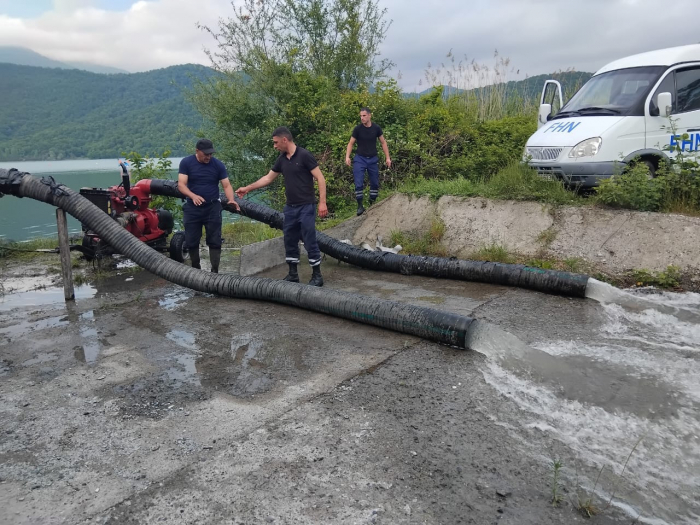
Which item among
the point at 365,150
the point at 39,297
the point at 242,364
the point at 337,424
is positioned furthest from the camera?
the point at 365,150

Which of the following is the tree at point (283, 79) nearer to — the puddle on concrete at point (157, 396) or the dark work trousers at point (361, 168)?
the dark work trousers at point (361, 168)

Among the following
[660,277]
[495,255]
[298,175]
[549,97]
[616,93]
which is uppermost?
[549,97]

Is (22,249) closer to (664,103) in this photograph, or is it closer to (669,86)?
(664,103)

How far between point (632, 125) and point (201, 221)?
674cm

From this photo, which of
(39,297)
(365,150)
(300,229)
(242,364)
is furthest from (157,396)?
(365,150)

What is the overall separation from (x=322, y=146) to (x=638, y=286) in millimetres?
9081

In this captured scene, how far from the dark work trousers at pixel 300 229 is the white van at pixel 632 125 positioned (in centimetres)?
419

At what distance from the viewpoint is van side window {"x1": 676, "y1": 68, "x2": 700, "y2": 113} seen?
7895 mm

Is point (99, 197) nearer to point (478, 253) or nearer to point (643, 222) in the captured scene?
point (478, 253)

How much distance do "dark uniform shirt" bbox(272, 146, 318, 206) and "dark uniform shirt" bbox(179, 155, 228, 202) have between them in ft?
4.09

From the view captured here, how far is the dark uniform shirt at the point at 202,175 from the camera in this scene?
7312mm

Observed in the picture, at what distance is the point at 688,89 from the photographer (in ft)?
26.1

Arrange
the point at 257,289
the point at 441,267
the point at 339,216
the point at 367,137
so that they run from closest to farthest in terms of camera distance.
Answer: the point at 257,289
the point at 441,267
the point at 367,137
the point at 339,216

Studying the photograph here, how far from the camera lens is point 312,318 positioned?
18.8 ft
